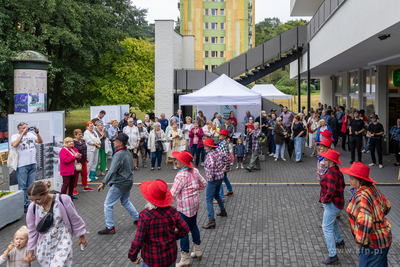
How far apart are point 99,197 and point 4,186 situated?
3.79 m

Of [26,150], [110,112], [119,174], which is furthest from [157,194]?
[110,112]

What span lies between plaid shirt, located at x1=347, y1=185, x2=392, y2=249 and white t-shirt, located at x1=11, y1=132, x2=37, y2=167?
23.9ft

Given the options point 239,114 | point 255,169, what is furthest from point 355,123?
point 239,114

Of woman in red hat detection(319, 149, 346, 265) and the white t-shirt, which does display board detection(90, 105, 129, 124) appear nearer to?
the white t-shirt

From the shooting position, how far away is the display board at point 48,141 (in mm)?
9625

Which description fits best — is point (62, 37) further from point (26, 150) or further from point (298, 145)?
point (298, 145)

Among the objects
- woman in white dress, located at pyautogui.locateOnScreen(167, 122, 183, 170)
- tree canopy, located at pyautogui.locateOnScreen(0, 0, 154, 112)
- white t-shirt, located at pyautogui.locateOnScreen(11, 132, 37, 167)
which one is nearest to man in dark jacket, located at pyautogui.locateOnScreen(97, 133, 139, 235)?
white t-shirt, located at pyautogui.locateOnScreen(11, 132, 37, 167)

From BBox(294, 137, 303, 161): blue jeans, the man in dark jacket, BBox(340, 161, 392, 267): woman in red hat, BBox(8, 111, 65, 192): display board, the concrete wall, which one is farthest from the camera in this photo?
the concrete wall

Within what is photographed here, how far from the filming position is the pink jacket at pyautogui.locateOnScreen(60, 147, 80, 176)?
28.5 feet

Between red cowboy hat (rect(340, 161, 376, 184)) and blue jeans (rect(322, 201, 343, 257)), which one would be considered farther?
blue jeans (rect(322, 201, 343, 257))

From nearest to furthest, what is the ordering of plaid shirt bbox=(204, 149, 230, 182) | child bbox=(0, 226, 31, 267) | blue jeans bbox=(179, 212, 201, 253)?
child bbox=(0, 226, 31, 267)
blue jeans bbox=(179, 212, 201, 253)
plaid shirt bbox=(204, 149, 230, 182)

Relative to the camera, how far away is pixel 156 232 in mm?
3859

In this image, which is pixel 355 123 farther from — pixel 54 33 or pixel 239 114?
pixel 54 33

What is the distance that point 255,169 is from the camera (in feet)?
44.0
